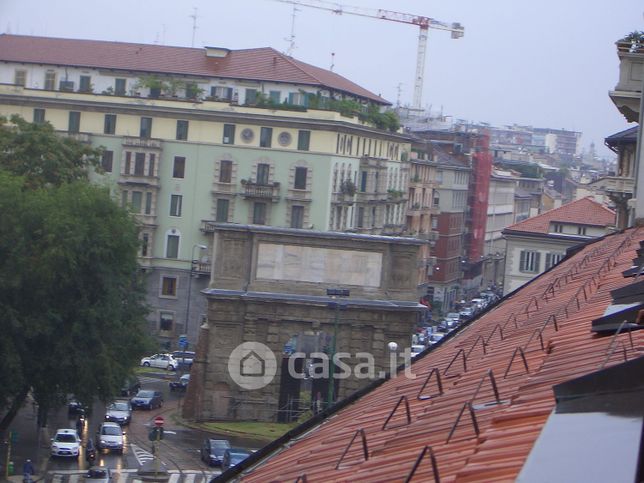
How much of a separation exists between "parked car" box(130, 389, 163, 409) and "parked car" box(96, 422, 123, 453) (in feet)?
20.7

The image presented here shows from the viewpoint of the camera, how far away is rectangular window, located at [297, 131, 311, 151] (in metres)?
53.8

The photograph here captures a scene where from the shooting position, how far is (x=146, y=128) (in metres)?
54.0

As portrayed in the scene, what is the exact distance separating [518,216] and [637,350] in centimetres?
11666

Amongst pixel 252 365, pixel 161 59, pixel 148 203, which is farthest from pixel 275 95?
pixel 252 365

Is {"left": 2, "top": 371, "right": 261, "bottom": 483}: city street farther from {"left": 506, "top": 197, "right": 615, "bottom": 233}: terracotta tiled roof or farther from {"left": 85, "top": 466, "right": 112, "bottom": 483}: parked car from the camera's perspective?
{"left": 506, "top": 197, "right": 615, "bottom": 233}: terracotta tiled roof

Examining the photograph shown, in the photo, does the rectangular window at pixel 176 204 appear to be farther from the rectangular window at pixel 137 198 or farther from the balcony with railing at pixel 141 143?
the balcony with railing at pixel 141 143

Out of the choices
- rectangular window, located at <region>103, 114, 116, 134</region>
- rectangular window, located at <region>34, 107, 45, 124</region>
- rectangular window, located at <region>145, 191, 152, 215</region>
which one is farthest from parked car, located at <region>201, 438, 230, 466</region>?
rectangular window, located at <region>34, 107, 45, 124</region>

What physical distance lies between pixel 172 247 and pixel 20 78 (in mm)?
12190

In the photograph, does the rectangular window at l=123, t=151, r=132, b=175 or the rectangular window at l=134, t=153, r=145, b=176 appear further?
the rectangular window at l=123, t=151, r=132, b=175

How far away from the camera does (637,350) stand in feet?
16.1

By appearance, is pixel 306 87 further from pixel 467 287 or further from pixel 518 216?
pixel 518 216

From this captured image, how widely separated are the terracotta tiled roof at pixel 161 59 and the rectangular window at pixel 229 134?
4460mm

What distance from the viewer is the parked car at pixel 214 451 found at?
32553 mm

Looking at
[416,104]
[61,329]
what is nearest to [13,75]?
[61,329]
